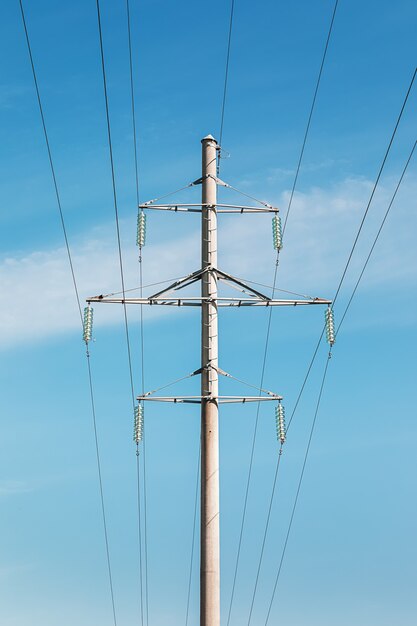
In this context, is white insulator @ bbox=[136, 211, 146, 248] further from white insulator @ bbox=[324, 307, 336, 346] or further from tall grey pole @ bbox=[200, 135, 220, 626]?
white insulator @ bbox=[324, 307, 336, 346]

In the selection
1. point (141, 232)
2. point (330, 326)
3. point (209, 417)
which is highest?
point (141, 232)

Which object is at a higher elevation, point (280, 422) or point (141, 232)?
point (141, 232)

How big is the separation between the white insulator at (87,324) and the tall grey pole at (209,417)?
10.5 feet

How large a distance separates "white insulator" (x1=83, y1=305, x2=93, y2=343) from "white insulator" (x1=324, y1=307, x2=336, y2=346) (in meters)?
6.22

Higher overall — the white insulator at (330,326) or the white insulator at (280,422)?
the white insulator at (330,326)

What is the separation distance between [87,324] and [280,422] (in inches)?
226

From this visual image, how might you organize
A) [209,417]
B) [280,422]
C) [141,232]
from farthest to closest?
1. [141,232]
2. [280,422]
3. [209,417]

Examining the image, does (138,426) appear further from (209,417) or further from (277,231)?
→ (277,231)

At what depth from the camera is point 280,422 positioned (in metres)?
28.9

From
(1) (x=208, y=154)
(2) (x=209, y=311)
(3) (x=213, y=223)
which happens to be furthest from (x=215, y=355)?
(1) (x=208, y=154)

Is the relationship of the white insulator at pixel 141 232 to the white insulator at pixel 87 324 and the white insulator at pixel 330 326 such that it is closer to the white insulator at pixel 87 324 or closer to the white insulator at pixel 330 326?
the white insulator at pixel 87 324

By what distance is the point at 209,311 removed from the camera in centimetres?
2788

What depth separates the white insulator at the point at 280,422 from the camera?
93.6 ft

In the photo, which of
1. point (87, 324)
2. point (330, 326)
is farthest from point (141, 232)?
point (330, 326)
